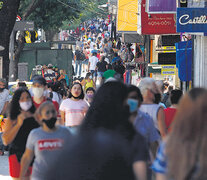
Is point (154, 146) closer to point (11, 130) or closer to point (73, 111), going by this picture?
point (11, 130)

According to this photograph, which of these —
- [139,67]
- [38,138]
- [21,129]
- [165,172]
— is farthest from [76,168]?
[139,67]

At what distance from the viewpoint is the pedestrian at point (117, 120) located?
404 centimetres

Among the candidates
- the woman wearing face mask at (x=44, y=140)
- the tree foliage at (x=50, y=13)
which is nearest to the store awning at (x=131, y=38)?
the tree foliage at (x=50, y=13)

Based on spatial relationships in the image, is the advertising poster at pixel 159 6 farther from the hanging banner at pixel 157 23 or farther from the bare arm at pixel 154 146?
the bare arm at pixel 154 146

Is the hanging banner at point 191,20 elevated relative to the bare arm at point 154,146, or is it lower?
elevated

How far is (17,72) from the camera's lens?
30.0 meters

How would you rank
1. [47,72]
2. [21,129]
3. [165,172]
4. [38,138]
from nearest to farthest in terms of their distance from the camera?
[165,172] < [38,138] < [21,129] < [47,72]

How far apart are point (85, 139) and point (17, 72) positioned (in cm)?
2656

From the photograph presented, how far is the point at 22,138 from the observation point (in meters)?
7.49

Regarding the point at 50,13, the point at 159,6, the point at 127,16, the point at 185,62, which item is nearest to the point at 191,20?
the point at 185,62

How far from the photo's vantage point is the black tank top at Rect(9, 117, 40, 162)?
7477mm

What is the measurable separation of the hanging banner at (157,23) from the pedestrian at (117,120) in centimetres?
1523

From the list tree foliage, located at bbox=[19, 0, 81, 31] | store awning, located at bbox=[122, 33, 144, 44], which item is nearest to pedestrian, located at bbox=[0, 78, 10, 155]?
store awning, located at bbox=[122, 33, 144, 44]

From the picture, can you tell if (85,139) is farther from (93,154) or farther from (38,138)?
(38,138)
